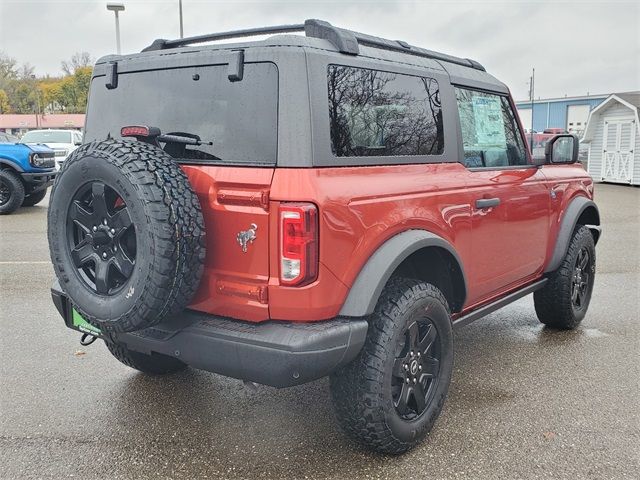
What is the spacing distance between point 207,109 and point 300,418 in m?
1.74

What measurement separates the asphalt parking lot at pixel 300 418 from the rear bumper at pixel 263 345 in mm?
591

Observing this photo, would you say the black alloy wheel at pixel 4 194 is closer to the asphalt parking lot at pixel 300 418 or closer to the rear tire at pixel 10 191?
the rear tire at pixel 10 191

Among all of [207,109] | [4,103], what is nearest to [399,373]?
[207,109]

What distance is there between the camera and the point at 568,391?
3.81m

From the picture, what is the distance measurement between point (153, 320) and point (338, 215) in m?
0.89

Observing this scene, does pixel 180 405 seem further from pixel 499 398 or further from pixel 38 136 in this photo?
pixel 38 136

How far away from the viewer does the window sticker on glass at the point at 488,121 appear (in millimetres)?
3869

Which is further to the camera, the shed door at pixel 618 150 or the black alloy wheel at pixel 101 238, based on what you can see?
the shed door at pixel 618 150

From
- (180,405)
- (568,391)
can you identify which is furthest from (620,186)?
(180,405)

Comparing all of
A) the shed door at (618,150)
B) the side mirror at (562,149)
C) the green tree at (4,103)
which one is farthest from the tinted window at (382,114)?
the green tree at (4,103)

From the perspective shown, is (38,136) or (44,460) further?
(38,136)

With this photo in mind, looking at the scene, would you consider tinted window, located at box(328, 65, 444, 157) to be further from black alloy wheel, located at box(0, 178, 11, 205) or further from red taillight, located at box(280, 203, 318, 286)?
black alloy wheel, located at box(0, 178, 11, 205)

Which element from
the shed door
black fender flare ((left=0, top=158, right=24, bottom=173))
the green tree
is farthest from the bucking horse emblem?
the green tree

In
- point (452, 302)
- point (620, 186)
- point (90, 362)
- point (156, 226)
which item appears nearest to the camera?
point (156, 226)
